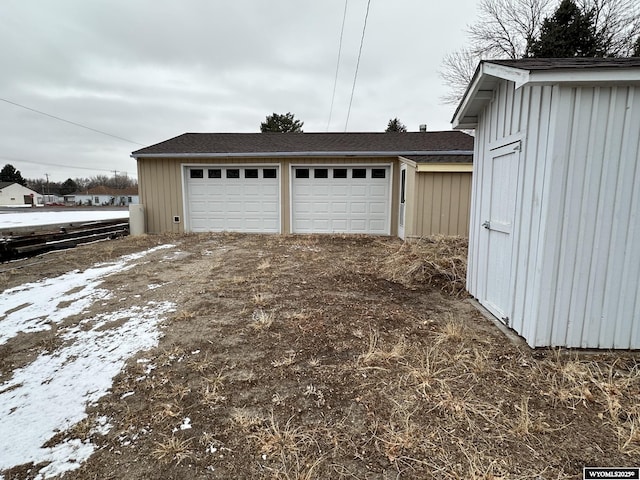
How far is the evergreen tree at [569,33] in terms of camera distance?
12.8m

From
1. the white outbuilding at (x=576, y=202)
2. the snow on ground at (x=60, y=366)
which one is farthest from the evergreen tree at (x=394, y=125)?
the snow on ground at (x=60, y=366)

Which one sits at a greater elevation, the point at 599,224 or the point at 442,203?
the point at 442,203

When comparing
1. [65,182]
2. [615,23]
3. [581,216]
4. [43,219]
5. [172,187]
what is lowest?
[43,219]

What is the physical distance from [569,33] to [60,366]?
19.1 metres

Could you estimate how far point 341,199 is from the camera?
9.39 metres

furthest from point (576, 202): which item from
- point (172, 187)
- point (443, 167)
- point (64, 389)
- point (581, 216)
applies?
point (172, 187)

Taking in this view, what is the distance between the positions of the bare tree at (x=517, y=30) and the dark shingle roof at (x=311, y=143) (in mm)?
7977

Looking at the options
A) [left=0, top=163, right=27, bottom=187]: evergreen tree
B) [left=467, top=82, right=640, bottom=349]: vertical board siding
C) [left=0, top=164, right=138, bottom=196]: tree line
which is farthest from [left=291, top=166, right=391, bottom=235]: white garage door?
[left=0, top=163, right=27, bottom=187]: evergreen tree

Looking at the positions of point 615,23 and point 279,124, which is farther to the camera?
point 279,124

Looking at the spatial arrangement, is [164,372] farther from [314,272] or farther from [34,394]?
[314,272]

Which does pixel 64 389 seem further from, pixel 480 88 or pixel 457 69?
pixel 457 69

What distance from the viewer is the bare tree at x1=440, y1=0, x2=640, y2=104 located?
517 inches

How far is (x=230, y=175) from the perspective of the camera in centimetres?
969

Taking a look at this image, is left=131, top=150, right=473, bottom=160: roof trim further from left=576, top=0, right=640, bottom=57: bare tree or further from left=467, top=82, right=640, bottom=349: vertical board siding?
left=576, top=0, right=640, bottom=57: bare tree
